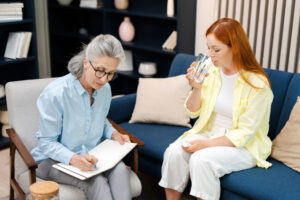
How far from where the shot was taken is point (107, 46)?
74.2 inches

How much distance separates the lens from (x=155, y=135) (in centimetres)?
266

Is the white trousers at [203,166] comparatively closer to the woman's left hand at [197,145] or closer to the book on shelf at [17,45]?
the woman's left hand at [197,145]

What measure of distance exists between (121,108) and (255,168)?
43.1 inches

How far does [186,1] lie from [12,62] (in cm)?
156

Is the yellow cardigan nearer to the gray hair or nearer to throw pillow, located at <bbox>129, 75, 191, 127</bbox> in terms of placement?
throw pillow, located at <bbox>129, 75, 191, 127</bbox>

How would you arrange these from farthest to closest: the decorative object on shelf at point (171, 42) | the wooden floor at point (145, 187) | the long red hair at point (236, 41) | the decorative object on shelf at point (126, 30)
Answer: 1. the decorative object on shelf at point (126, 30)
2. the decorative object on shelf at point (171, 42)
3. the wooden floor at point (145, 187)
4. the long red hair at point (236, 41)

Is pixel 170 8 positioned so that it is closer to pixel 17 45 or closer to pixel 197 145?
pixel 17 45

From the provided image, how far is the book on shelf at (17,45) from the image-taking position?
11.5 feet

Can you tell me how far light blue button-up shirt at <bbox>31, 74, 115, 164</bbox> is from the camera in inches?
76.3

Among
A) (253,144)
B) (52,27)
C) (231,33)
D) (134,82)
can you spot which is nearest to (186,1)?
(134,82)

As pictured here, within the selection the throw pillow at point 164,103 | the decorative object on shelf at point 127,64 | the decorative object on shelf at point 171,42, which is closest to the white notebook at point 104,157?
the throw pillow at point 164,103

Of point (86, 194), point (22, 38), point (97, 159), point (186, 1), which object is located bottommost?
point (86, 194)

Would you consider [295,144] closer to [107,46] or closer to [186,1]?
[107,46]

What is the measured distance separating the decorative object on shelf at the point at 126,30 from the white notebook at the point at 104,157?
6.79 feet
